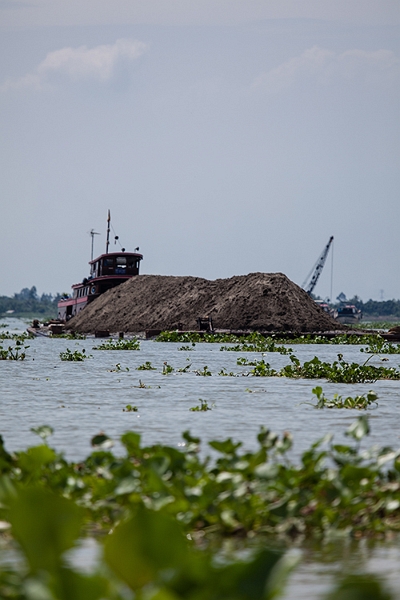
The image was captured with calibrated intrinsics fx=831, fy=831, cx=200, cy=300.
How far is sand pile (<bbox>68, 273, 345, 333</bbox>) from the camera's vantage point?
52.3m

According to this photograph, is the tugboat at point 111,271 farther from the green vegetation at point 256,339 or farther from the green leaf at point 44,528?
the green leaf at point 44,528

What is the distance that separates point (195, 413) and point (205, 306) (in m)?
44.5

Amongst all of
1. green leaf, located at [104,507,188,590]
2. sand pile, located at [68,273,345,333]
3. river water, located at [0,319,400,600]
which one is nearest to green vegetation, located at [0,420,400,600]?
river water, located at [0,319,400,600]

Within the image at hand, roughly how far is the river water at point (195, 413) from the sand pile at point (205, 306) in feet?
102

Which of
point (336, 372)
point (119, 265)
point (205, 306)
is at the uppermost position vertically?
point (119, 265)

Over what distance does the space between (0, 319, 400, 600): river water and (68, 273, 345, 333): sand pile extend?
3120 cm

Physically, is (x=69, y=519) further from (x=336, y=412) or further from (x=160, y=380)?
(x=160, y=380)

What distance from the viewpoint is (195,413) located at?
1238 cm

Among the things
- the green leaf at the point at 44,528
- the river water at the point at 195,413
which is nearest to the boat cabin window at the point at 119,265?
the river water at the point at 195,413

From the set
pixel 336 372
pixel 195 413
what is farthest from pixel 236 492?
pixel 336 372

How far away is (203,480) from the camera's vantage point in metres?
5.76

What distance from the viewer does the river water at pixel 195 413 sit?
16.5ft

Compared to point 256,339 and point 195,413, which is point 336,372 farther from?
point 256,339

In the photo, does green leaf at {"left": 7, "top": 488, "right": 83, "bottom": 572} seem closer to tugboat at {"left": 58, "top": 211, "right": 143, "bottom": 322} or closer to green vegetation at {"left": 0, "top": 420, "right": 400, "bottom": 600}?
green vegetation at {"left": 0, "top": 420, "right": 400, "bottom": 600}
